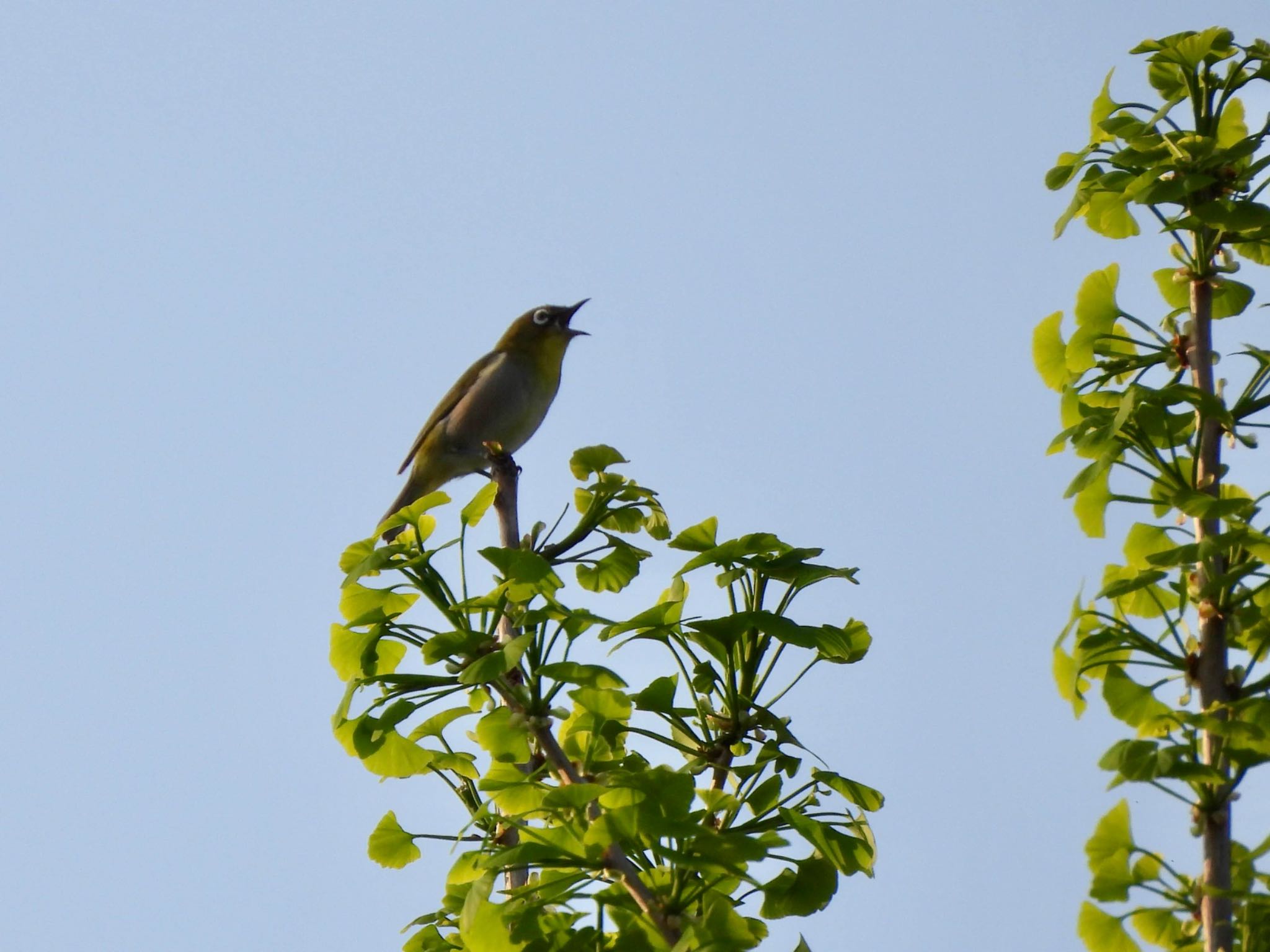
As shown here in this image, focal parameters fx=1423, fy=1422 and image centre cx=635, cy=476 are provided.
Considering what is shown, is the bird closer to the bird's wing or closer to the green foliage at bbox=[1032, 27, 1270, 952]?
the bird's wing

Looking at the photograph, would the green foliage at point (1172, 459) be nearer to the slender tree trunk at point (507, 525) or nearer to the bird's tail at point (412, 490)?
the slender tree trunk at point (507, 525)

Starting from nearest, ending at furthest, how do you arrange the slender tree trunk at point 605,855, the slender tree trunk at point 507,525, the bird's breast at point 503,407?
1. the slender tree trunk at point 605,855
2. the slender tree trunk at point 507,525
3. the bird's breast at point 503,407

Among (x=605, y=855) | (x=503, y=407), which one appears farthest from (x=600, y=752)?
(x=503, y=407)

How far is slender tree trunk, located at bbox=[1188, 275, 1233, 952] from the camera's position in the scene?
11.7 feet

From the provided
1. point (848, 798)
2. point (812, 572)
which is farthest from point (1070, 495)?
point (848, 798)

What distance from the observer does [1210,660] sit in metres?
3.88

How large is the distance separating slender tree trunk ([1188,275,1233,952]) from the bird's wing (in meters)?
5.85

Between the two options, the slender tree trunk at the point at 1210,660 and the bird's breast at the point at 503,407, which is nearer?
the slender tree trunk at the point at 1210,660

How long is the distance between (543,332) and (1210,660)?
644cm

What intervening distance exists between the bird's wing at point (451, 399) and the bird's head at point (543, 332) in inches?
7.8

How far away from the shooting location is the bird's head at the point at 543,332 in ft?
31.8

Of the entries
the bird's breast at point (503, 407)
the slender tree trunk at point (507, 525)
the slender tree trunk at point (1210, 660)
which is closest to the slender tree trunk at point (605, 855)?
the slender tree trunk at point (507, 525)

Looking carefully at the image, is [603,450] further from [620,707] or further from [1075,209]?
[1075,209]

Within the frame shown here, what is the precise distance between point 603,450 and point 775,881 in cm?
173
